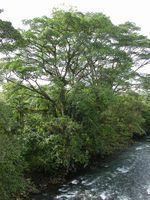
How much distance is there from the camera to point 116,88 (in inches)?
1050

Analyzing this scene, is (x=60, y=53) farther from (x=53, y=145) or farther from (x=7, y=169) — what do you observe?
(x=7, y=169)

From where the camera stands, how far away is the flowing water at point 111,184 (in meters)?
13.4

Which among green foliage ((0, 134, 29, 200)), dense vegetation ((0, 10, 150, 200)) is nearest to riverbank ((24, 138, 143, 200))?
dense vegetation ((0, 10, 150, 200))

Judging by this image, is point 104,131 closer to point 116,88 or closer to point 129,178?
point 129,178

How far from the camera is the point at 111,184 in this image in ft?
50.8

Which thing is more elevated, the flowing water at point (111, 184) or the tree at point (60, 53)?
the tree at point (60, 53)

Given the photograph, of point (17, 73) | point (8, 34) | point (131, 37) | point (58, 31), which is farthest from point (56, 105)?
point (131, 37)

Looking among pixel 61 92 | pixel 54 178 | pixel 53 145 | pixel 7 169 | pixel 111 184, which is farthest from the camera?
pixel 61 92

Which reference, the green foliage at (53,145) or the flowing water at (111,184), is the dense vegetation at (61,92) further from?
the flowing water at (111,184)

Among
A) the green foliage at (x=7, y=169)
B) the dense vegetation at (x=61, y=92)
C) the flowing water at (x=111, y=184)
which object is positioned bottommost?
the flowing water at (x=111, y=184)

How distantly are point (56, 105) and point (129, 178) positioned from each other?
6.80m

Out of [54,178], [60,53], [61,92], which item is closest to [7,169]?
[54,178]

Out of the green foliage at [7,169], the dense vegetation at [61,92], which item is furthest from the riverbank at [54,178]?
the green foliage at [7,169]

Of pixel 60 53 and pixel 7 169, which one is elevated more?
pixel 60 53
